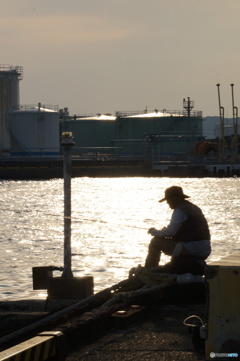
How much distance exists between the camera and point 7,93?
104188mm

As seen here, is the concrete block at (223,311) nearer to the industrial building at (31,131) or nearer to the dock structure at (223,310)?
the dock structure at (223,310)

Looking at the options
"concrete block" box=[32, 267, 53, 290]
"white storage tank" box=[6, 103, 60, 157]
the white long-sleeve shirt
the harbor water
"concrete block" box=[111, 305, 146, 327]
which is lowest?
the harbor water

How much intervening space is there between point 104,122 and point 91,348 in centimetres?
10398

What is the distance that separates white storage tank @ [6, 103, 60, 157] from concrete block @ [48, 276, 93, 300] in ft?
277

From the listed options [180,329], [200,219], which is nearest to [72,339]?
[180,329]

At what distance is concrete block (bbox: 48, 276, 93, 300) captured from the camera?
12672mm

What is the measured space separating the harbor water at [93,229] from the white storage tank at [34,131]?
18.9m

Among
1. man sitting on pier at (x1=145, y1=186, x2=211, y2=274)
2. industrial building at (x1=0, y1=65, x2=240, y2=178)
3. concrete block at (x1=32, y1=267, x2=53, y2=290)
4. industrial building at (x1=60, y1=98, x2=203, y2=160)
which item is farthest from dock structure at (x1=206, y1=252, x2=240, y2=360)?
industrial building at (x1=60, y1=98, x2=203, y2=160)

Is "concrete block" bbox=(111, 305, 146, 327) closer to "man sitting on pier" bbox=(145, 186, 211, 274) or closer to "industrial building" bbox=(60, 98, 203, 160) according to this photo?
"man sitting on pier" bbox=(145, 186, 211, 274)

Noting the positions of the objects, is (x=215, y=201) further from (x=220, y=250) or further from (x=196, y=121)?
(x=196, y=121)

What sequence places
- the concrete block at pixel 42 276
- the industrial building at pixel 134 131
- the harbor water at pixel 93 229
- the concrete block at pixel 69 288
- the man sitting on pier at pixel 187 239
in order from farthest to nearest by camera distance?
the industrial building at pixel 134 131, the harbor water at pixel 93 229, the concrete block at pixel 42 276, the concrete block at pixel 69 288, the man sitting on pier at pixel 187 239

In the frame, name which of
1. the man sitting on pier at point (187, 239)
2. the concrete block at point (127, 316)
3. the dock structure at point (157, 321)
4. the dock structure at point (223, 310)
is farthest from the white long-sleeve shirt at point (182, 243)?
the dock structure at point (223, 310)

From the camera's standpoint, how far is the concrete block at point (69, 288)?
12.7 metres

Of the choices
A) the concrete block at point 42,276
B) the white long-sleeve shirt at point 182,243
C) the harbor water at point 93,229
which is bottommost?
the harbor water at point 93,229
